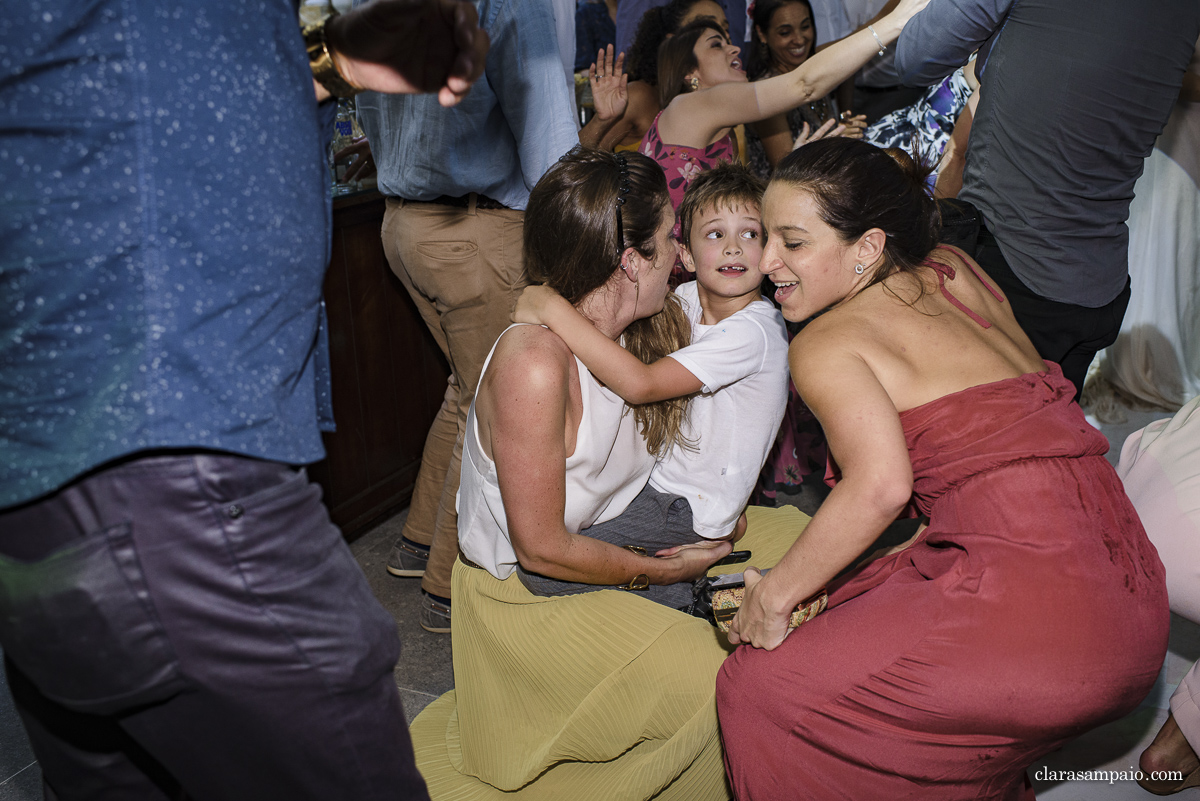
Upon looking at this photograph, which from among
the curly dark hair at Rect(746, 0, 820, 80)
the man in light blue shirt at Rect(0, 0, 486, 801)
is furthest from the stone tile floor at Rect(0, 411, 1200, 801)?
the curly dark hair at Rect(746, 0, 820, 80)

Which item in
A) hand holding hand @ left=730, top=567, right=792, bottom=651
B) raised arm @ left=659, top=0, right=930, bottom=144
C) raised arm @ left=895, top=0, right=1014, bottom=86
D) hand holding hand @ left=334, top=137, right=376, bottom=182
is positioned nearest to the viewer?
hand holding hand @ left=730, top=567, right=792, bottom=651

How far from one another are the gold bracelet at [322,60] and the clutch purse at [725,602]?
39.7 inches

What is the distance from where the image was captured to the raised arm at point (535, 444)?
60.7 inches

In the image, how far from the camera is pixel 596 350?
1.68 metres

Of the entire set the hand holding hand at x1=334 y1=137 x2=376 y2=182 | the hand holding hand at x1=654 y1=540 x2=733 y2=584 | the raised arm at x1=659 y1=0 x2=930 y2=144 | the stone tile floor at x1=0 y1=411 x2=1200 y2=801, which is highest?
the raised arm at x1=659 y1=0 x2=930 y2=144

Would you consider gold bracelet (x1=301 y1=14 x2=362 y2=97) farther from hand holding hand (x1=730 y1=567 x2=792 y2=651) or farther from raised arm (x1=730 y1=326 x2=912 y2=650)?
hand holding hand (x1=730 y1=567 x2=792 y2=651)

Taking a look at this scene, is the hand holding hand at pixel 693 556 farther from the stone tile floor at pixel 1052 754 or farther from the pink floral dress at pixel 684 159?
the pink floral dress at pixel 684 159

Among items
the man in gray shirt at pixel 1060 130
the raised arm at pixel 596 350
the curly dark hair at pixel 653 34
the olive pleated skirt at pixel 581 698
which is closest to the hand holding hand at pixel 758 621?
the olive pleated skirt at pixel 581 698

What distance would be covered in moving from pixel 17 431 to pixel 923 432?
3.84 ft

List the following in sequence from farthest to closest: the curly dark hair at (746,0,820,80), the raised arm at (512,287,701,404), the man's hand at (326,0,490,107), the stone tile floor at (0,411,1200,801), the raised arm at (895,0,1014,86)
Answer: the curly dark hair at (746,0,820,80)
the raised arm at (895,0,1014,86)
the stone tile floor at (0,411,1200,801)
the raised arm at (512,287,701,404)
the man's hand at (326,0,490,107)

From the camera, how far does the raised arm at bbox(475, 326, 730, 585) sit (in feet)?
5.06

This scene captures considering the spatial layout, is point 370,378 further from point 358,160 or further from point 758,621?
point 758,621

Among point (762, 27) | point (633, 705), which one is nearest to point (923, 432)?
point (633, 705)

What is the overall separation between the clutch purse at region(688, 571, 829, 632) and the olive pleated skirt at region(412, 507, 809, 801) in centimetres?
7
